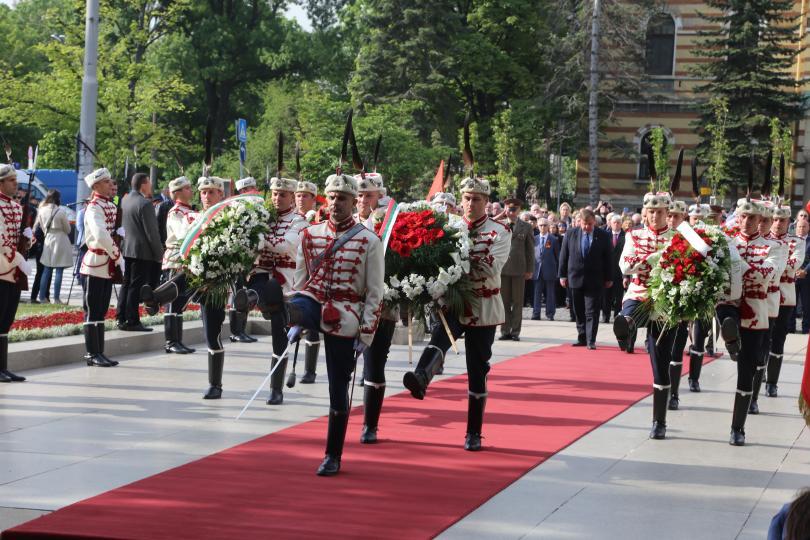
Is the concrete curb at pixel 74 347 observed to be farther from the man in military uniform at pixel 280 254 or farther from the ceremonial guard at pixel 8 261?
the man in military uniform at pixel 280 254

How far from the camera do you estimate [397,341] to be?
1784 cm

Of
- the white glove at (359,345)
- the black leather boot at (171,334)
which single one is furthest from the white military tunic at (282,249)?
the black leather boot at (171,334)

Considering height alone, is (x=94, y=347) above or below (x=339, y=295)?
below

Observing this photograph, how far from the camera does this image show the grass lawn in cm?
1859

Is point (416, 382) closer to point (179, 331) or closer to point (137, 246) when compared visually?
point (179, 331)

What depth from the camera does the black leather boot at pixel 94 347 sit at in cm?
1409

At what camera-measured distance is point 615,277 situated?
23.1m

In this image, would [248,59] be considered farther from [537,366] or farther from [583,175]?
[537,366]

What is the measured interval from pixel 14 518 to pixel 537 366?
31.3ft

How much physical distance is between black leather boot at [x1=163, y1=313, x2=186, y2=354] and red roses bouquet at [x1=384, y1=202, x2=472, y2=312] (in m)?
6.00

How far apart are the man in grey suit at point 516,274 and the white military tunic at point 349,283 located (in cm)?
1031

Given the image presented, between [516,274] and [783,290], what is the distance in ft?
22.5

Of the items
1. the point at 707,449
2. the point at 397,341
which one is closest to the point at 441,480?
the point at 707,449

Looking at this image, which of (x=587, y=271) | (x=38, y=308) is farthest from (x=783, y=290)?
(x=38, y=308)
